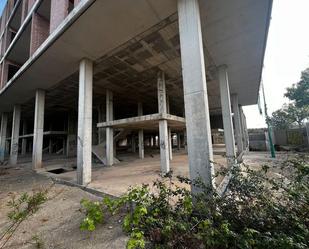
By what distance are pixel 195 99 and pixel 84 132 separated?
15.4 feet

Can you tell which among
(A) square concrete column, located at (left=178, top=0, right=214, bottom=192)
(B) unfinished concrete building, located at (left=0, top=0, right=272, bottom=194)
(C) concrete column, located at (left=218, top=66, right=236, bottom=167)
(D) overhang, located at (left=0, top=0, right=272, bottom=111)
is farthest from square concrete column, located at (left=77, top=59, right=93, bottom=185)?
(C) concrete column, located at (left=218, top=66, right=236, bottom=167)

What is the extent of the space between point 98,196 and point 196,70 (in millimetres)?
4733

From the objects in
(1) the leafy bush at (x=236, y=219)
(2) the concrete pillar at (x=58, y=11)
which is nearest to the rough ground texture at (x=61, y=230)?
(1) the leafy bush at (x=236, y=219)

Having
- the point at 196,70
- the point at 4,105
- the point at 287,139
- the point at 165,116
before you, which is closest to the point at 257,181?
the point at 196,70

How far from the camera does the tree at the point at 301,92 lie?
1765 cm

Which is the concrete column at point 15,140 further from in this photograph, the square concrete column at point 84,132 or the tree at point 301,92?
the tree at point 301,92

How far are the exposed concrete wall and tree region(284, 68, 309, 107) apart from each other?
24112 mm

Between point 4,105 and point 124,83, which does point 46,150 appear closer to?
point 4,105

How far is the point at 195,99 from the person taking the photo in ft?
12.3

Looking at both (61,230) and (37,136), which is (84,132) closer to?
(61,230)

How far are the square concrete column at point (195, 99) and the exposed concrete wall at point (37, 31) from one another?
25.6 feet

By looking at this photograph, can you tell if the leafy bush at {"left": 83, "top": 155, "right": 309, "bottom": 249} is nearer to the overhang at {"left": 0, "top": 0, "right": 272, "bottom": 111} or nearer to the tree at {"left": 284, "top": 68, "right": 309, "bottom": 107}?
the overhang at {"left": 0, "top": 0, "right": 272, "bottom": 111}

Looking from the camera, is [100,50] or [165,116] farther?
[165,116]

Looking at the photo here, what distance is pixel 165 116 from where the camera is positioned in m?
8.03
